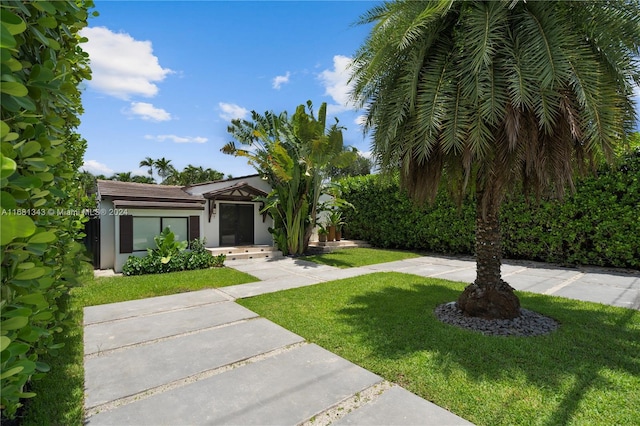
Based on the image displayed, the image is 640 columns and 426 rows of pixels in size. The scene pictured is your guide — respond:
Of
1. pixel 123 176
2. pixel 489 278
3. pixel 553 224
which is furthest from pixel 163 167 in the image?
pixel 489 278

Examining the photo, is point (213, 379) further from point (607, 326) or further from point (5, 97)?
point (607, 326)

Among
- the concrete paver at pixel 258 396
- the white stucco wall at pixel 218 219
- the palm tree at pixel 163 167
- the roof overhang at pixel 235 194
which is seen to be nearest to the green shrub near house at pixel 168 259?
the white stucco wall at pixel 218 219

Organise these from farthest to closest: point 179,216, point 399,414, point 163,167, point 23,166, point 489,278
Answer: point 163,167
point 179,216
point 489,278
point 399,414
point 23,166

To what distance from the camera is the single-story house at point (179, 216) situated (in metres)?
9.88

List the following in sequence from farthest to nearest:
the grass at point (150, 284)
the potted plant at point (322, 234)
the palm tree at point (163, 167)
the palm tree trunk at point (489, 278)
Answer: the palm tree at point (163, 167) < the potted plant at point (322, 234) < the grass at point (150, 284) < the palm tree trunk at point (489, 278)

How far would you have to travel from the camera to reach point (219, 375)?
11.1 feet

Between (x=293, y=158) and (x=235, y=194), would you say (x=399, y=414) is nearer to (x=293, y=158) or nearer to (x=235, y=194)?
(x=293, y=158)

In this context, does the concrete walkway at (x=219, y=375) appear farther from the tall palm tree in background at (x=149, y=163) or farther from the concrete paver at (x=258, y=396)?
the tall palm tree in background at (x=149, y=163)

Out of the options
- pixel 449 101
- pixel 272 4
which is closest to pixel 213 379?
pixel 449 101

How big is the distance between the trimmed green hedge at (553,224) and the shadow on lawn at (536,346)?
6.95 feet

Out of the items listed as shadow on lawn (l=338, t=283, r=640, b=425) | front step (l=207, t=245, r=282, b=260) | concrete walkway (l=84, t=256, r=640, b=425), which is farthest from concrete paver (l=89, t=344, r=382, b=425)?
front step (l=207, t=245, r=282, b=260)

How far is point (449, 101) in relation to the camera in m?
4.18

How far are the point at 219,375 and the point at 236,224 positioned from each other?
11.7 metres

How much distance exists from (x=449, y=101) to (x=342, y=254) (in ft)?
31.6
